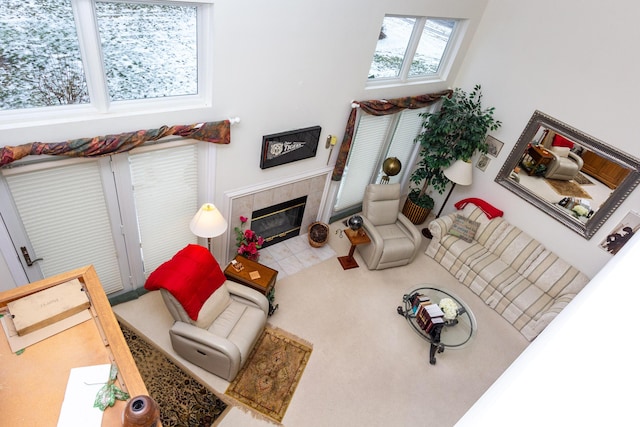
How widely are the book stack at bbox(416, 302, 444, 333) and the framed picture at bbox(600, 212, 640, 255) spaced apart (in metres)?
2.27

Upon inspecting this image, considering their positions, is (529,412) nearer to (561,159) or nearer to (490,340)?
(490,340)

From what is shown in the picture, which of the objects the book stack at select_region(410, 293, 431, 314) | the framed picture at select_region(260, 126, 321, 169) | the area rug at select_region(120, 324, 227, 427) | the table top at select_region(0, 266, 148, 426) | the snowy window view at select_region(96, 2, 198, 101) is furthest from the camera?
the book stack at select_region(410, 293, 431, 314)

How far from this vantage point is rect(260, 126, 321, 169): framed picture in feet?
A: 14.2

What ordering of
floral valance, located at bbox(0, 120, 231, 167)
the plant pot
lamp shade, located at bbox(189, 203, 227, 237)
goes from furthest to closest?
the plant pot
lamp shade, located at bbox(189, 203, 227, 237)
floral valance, located at bbox(0, 120, 231, 167)

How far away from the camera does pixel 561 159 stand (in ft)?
16.4

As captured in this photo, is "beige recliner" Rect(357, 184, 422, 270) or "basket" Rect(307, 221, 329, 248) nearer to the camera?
"beige recliner" Rect(357, 184, 422, 270)

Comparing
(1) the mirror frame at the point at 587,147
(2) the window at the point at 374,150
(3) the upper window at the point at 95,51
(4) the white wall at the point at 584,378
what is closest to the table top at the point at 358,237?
(2) the window at the point at 374,150

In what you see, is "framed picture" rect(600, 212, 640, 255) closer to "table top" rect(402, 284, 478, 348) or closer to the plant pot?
"table top" rect(402, 284, 478, 348)

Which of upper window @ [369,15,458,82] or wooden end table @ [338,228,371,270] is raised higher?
upper window @ [369,15,458,82]

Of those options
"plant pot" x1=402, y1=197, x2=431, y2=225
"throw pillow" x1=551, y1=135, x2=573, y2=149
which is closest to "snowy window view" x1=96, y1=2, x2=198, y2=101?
"plant pot" x1=402, y1=197, x2=431, y2=225

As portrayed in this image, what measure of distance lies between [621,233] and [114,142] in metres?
5.48

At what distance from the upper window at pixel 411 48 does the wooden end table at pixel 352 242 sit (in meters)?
2.04

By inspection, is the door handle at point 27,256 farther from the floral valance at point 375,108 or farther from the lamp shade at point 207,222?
the floral valance at point 375,108

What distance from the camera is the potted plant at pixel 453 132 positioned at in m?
5.36
